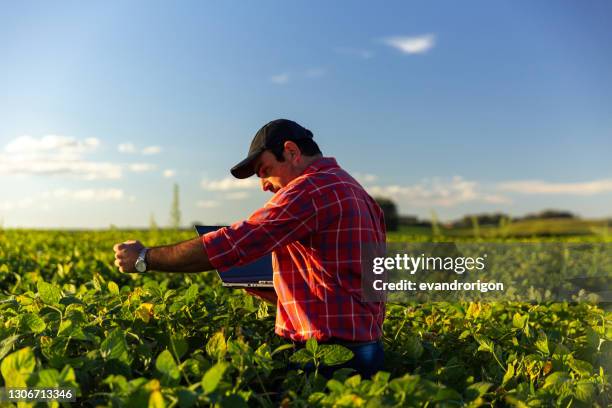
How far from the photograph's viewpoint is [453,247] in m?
9.23

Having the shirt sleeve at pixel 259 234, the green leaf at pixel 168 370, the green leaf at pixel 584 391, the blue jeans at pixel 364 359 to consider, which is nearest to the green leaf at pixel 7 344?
the green leaf at pixel 168 370

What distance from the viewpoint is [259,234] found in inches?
117

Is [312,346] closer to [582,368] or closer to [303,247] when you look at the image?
[303,247]

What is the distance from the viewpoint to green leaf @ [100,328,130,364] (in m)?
2.55

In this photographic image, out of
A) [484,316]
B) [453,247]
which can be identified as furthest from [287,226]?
[453,247]

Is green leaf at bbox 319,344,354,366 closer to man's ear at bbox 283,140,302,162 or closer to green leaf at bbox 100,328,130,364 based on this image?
green leaf at bbox 100,328,130,364

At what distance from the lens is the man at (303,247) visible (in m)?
3.00

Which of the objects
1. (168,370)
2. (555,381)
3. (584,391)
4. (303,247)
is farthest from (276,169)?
(584,391)

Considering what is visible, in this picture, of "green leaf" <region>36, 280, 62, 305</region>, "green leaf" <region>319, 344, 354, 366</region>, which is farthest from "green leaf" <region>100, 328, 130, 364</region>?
"green leaf" <region>36, 280, 62, 305</region>

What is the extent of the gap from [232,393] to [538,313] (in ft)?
10.00

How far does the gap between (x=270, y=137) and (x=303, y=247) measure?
0.62 m

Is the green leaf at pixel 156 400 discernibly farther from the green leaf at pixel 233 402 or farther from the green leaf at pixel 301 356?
the green leaf at pixel 301 356

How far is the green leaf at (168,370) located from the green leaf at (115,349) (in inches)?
12.8

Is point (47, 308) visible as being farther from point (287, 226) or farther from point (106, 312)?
point (287, 226)
